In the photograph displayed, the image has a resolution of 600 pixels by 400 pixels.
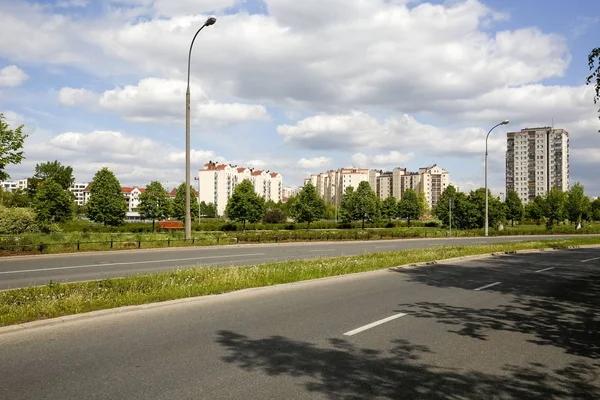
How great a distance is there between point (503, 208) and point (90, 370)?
84.4 m

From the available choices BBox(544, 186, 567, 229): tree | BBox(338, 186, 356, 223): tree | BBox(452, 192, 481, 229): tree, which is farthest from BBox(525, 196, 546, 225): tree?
BBox(338, 186, 356, 223): tree

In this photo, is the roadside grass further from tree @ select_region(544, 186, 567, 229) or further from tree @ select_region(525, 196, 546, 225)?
tree @ select_region(525, 196, 546, 225)

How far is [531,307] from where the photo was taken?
9859 mm

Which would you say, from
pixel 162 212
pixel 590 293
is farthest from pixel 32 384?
pixel 162 212

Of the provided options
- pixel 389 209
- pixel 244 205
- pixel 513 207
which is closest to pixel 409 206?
pixel 389 209

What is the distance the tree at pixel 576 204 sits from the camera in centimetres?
7612

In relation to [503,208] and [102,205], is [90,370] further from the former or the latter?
[503,208]

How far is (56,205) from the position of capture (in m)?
62.5

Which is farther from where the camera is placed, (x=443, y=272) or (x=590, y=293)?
(x=443, y=272)

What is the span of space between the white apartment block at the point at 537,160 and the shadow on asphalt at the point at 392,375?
156139 millimetres

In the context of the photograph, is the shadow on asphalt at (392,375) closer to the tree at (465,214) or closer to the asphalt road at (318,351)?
the asphalt road at (318,351)

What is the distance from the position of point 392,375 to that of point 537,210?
111m

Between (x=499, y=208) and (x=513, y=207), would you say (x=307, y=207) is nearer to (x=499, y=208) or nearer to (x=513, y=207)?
(x=499, y=208)

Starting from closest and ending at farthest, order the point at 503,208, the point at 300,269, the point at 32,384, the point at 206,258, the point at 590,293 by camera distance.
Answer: the point at 32,384 < the point at 590,293 < the point at 300,269 < the point at 206,258 < the point at 503,208
